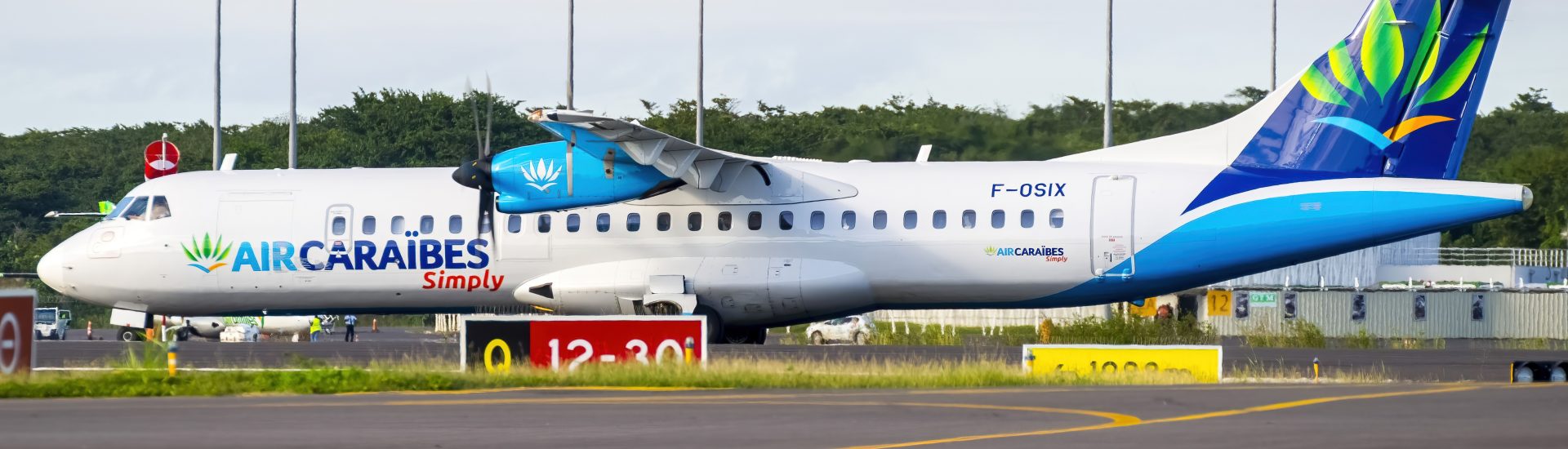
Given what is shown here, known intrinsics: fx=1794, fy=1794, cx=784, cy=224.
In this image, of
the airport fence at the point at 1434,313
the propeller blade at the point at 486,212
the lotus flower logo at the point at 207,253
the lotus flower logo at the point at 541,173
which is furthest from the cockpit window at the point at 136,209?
the airport fence at the point at 1434,313

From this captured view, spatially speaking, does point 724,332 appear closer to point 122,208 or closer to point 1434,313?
point 122,208

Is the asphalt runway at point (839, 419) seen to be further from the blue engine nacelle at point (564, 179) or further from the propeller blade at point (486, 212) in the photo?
the propeller blade at point (486, 212)

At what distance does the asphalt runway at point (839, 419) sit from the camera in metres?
12.0

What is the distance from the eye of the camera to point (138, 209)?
27078 millimetres

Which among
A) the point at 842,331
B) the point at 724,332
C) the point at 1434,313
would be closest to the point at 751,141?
the point at 842,331

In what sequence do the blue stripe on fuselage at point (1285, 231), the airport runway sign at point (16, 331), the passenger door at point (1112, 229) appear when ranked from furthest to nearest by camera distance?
the passenger door at point (1112, 229)
the blue stripe on fuselage at point (1285, 231)
the airport runway sign at point (16, 331)

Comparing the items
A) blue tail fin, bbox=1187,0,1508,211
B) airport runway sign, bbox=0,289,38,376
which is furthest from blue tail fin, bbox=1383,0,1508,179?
airport runway sign, bbox=0,289,38,376

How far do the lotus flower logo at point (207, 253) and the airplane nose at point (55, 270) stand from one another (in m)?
2.12

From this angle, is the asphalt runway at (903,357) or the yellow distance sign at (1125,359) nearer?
the yellow distance sign at (1125,359)

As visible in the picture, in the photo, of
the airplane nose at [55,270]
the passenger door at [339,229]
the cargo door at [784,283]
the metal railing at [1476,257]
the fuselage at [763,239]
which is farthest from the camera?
the metal railing at [1476,257]

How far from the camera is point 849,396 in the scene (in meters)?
16.5

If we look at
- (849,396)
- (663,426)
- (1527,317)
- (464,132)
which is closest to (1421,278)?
(1527,317)

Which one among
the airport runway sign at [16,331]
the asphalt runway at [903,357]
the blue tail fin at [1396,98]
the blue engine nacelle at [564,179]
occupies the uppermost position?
the blue tail fin at [1396,98]

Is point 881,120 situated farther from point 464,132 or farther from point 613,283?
point 613,283
